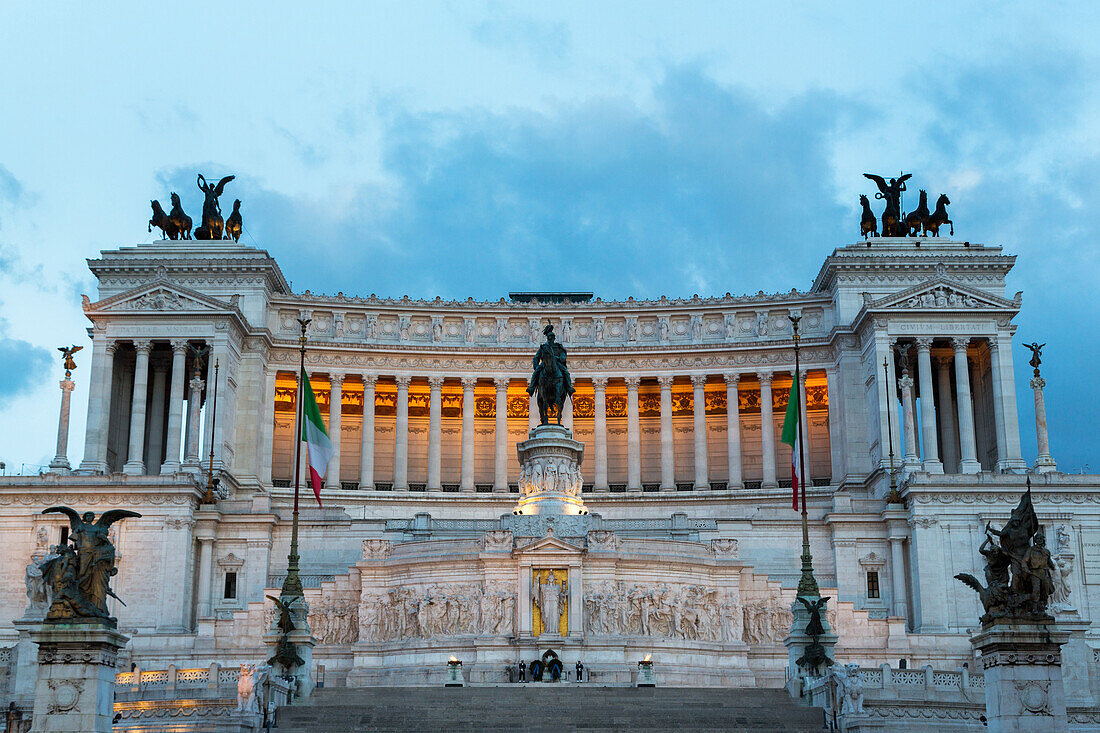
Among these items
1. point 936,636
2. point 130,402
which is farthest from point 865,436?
point 130,402

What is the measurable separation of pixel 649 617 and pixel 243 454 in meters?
34.4

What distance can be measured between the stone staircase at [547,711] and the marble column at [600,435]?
41356 millimetres

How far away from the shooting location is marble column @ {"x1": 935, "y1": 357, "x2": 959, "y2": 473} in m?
81.1

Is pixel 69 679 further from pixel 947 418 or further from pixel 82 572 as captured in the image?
pixel 947 418

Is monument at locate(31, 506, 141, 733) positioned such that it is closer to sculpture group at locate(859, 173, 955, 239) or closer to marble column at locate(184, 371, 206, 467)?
marble column at locate(184, 371, 206, 467)

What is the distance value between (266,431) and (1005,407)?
42560 millimetres

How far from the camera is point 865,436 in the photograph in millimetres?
79875

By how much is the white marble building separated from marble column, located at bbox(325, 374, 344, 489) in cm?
18

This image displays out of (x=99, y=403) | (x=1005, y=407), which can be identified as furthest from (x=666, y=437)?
(x=99, y=403)

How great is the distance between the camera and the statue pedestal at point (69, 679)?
28766 mm

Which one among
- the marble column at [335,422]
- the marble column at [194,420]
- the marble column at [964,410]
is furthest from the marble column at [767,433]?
the marble column at [194,420]

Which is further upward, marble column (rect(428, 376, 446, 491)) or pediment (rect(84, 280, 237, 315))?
pediment (rect(84, 280, 237, 315))

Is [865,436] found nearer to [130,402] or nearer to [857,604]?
[857,604]

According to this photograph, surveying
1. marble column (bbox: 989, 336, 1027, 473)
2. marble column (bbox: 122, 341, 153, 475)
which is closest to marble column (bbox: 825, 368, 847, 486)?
marble column (bbox: 989, 336, 1027, 473)
